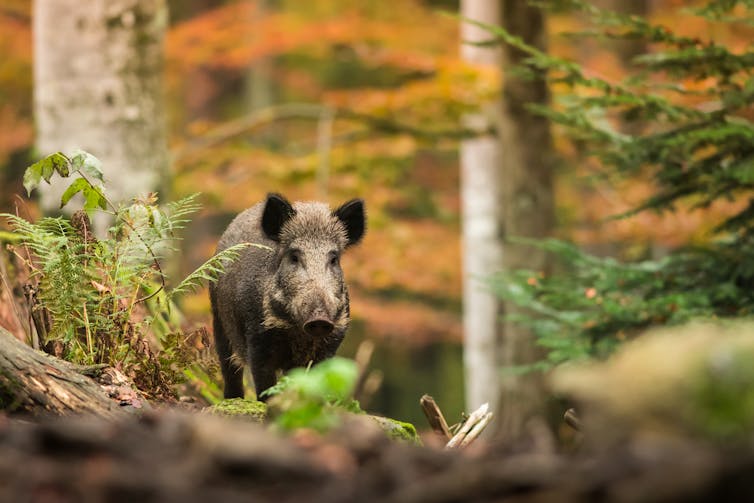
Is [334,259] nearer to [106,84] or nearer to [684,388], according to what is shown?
[684,388]

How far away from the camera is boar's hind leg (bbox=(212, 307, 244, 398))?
5.63 meters

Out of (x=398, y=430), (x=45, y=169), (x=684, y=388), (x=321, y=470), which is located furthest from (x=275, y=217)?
(x=684, y=388)

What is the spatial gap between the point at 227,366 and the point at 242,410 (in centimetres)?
165

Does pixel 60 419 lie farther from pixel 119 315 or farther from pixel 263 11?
pixel 263 11

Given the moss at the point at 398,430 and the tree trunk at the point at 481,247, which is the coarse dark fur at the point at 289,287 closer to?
the moss at the point at 398,430

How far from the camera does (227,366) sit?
18.7 ft

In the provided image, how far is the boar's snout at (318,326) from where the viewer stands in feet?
15.0

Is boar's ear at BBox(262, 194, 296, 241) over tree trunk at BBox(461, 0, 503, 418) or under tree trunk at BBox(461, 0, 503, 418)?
over


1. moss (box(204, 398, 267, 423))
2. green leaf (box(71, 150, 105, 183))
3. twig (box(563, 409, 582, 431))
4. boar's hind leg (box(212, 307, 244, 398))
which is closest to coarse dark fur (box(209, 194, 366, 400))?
boar's hind leg (box(212, 307, 244, 398))

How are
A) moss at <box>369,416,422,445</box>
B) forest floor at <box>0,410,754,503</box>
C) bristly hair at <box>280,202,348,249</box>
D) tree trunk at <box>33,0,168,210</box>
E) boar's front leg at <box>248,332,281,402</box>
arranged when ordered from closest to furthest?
forest floor at <box>0,410,754,503</box>
moss at <box>369,416,422,445</box>
boar's front leg at <box>248,332,281,402</box>
bristly hair at <box>280,202,348,249</box>
tree trunk at <box>33,0,168,210</box>

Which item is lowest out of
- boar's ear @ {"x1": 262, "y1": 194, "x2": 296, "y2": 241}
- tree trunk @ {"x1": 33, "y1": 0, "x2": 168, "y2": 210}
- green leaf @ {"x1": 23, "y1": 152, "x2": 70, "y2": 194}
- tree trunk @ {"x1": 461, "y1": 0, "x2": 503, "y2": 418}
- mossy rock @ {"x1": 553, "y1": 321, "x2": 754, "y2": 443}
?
tree trunk @ {"x1": 461, "y1": 0, "x2": 503, "y2": 418}

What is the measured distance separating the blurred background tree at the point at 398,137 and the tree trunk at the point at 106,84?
9cm

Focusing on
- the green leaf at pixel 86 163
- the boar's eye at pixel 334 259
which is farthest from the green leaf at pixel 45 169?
the boar's eye at pixel 334 259

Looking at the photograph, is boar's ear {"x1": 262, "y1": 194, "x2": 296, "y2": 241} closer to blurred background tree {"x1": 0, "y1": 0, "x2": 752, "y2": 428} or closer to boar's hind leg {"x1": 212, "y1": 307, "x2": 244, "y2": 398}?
boar's hind leg {"x1": 212, "y1": 307, "x2": 244, "y2": 398}
